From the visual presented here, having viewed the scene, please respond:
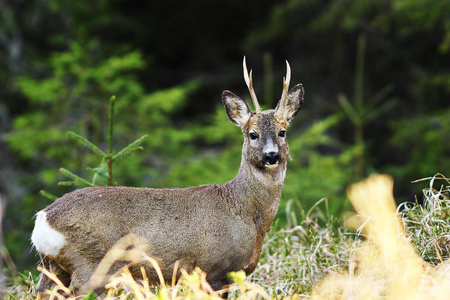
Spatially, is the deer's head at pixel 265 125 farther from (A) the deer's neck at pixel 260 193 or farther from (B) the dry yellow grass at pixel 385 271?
(B) the dry yellow grass at pixel 385 271

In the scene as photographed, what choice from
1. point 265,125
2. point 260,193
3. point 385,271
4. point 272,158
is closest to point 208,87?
point 265,125

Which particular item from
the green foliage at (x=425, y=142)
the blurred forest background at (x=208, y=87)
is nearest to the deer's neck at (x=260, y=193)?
the blurred forest background at (x=208, y=87)

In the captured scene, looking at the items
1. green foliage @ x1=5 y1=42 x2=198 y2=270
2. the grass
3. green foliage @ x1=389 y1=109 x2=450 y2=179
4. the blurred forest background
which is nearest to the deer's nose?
the grass

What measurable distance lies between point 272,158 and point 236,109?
2.21 ft

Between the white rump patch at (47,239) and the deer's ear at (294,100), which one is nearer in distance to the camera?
the white rump patch at (47,239)

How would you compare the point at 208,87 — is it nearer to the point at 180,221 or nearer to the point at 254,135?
the point at 254,135

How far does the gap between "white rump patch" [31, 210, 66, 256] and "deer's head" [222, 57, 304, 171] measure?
1.57 metres

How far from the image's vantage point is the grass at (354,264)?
3.65 m

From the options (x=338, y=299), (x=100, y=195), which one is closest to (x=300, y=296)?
(x=338, y=299)

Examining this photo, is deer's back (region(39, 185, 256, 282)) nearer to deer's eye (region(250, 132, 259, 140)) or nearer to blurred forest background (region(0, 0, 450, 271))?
deer's eye (region(250, 132, 259, 140))

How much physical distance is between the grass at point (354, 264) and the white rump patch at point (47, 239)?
0.37 metres

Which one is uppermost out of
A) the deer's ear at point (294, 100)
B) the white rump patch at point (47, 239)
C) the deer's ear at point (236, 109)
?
the deer's ear at point (294, 100)

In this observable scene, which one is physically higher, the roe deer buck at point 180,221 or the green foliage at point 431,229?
the green foliage at point 431,229

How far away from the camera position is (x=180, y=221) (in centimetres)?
446
